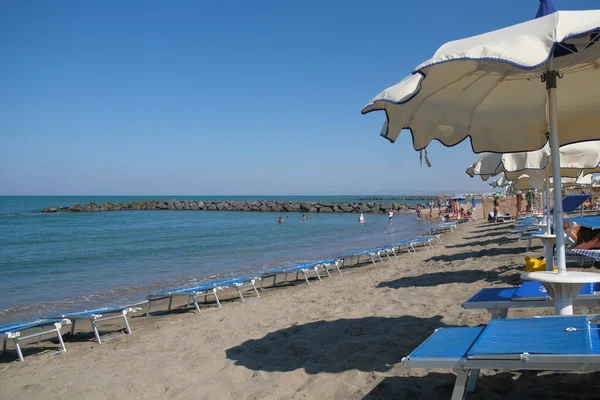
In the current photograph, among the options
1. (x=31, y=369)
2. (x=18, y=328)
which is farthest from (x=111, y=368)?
(x=18, y=328)

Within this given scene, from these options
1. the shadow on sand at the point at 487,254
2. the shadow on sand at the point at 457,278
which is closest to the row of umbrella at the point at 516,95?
the shadow on sand at the point at 457,278

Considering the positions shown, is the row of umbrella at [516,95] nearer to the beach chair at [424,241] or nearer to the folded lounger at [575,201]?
the folded lounger at [575,201]

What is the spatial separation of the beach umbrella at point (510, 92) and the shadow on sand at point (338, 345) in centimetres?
160

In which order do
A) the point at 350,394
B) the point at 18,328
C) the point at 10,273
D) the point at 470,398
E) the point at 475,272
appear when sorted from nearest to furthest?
the point at 470,398
the point at 350,394
the point at 18,328
the point at 475,272
the point at 10,273

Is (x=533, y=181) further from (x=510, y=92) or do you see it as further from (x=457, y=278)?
(x=510, y=92)

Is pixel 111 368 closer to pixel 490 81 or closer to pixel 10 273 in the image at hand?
pixel 490 81

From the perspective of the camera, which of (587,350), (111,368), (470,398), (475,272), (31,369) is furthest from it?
(475,272)

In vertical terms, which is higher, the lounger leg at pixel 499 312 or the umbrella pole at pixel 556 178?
the umbrella pole at pixel 556 178

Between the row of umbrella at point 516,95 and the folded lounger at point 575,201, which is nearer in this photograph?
the row of umbrella at point 516,95

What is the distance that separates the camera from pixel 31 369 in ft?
17.1

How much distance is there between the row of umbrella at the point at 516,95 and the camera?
2.36 metres

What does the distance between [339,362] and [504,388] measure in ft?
4.44

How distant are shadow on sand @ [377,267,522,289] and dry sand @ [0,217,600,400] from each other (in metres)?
0.02

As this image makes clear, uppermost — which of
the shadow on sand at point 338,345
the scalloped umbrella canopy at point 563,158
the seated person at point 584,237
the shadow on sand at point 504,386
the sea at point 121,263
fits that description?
the scalloped umbrella canopy at point 563,158
